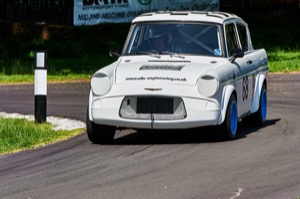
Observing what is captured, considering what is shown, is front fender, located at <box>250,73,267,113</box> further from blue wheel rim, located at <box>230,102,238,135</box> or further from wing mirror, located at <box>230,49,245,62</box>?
blue wheel rim, located at <box>230,102,238,135</box>

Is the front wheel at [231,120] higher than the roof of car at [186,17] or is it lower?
lower

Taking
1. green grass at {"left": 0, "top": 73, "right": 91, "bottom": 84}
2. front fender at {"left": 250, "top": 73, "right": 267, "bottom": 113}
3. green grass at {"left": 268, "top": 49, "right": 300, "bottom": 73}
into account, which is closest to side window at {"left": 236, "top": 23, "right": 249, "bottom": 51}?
front fender at {"left": 250, "top": 73, "right": 267, "bottom": 113}

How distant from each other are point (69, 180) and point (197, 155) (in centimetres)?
213

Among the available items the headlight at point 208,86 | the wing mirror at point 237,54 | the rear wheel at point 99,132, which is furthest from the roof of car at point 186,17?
the rear wheel at point 99,132

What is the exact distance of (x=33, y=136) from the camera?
14.9m

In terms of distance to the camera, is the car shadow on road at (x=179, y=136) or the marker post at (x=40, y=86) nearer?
the car shadow on road at (x=179, y=136)

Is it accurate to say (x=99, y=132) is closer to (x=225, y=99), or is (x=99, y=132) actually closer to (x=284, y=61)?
(x=225, y=99)

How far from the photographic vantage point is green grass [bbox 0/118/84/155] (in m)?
14.1

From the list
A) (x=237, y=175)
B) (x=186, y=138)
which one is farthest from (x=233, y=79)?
(x=237, y=175)

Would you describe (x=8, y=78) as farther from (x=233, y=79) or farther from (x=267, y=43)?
(x=233, y=79)

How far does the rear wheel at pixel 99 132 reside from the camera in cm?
1407

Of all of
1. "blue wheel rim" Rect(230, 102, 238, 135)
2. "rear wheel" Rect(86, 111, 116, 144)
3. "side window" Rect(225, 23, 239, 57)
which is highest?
"side window" Rect(225, 23, 239, 57)

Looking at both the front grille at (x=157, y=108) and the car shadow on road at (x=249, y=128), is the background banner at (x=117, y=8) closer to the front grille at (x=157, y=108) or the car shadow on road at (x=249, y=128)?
the car shadow on road at (x=249, y=128)

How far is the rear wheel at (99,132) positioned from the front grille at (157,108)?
46cm
